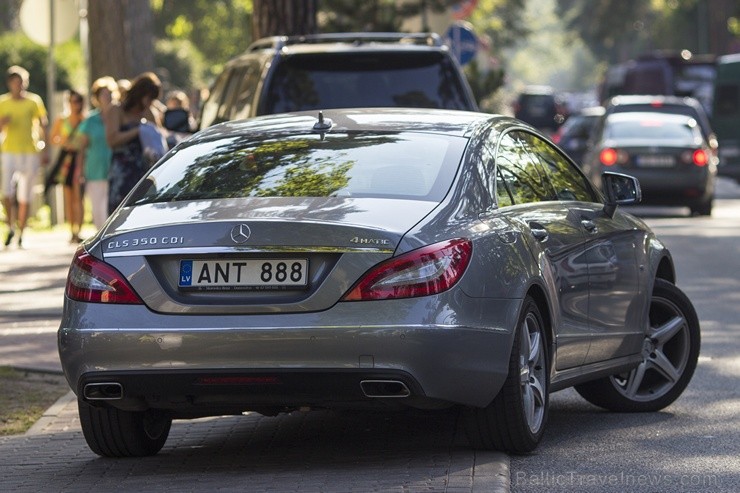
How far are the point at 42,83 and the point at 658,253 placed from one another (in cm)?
2979

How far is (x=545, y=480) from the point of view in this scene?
6930 mm

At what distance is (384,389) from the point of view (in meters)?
6.82

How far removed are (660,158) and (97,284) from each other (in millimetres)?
18849

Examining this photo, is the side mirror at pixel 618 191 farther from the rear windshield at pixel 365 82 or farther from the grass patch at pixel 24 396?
the rear windshield at pixel 365 82

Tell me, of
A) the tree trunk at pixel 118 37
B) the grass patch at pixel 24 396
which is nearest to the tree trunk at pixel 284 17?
the tree trunk at pixel 118 37

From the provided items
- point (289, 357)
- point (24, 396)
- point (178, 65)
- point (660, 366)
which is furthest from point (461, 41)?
point (178, 65)

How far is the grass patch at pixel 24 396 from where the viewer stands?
8.92 metres

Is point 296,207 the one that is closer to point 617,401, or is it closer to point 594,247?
point 594,247

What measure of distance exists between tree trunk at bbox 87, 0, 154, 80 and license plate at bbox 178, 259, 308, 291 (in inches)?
705

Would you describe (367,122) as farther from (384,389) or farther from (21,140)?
(21,140)

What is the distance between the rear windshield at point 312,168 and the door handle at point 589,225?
3.17 ft

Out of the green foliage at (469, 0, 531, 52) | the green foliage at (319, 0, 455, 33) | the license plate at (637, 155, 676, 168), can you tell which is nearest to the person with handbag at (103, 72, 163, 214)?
the green foliage at (319, 0, 455, 33)

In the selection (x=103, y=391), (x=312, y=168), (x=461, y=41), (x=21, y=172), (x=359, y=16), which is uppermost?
(x=312, y=168)

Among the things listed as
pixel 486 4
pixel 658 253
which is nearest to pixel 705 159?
pixel 658 253
